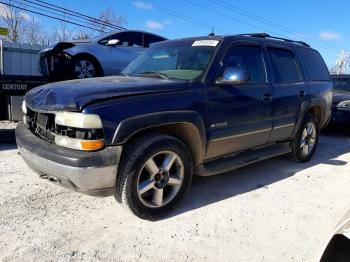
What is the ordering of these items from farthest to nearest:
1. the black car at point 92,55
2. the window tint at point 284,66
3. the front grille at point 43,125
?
the black car at point 92,55, the window tint at point 284,66, the front grille at point 43,125

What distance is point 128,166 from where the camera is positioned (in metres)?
3.10

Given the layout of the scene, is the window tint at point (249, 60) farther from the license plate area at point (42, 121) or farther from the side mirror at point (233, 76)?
the license plate area at point (42, 121)

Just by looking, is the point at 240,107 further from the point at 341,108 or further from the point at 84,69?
the point at 341,108

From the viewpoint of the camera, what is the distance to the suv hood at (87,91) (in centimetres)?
302

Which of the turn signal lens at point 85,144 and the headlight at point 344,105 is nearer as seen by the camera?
the turn signal lens at point 85,144

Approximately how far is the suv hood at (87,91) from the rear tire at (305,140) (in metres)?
2.68

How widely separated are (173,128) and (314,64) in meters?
3.57

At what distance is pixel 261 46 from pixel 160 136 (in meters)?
2.25

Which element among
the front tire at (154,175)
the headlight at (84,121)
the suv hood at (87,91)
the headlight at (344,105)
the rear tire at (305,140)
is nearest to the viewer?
the headlight at (84,121)

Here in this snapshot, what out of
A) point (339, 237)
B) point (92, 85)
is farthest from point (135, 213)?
point (339, 237)

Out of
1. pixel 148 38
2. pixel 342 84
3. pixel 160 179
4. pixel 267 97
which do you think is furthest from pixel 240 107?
pixel 342 84

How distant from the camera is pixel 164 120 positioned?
3.32 m

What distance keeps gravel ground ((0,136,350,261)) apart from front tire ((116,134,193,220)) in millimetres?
179

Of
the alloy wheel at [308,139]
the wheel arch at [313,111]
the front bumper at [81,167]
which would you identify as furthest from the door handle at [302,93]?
the front bumper at [81,167]
